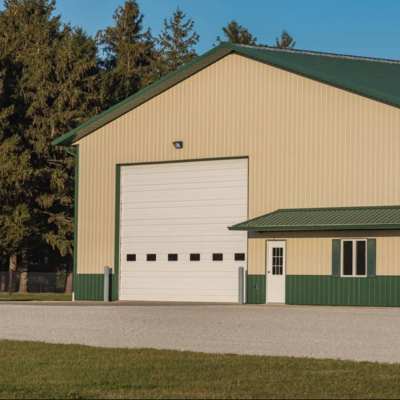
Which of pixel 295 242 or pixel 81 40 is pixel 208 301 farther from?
pixel 81 40

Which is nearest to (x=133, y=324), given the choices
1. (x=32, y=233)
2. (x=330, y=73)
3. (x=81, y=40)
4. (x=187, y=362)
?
(x=187, y=362)

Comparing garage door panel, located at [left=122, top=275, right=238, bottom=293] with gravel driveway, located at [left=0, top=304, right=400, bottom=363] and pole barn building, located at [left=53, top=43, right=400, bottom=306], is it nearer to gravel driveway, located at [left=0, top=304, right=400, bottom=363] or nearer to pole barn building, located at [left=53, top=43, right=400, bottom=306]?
pole barn building, located at [left=53, top=43, right=400, bottom=306]

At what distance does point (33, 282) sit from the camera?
48250 millimetres

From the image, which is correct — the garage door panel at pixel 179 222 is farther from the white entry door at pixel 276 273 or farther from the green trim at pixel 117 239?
the white entry door at pixel 276 273

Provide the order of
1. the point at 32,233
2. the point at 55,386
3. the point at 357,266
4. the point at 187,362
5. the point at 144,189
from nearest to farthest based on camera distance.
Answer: the point at 55,386 → the point at 187,362 → the point at 357,266 → the point at 144,189 → the point at 32,233

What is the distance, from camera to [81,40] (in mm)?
52062

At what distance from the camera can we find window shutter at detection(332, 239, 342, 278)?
29797 mm

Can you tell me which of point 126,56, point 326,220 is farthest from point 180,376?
point 126,56

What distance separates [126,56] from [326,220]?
41636mm

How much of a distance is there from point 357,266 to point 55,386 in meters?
19.5

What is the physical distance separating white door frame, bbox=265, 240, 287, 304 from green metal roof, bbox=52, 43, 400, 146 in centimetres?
546

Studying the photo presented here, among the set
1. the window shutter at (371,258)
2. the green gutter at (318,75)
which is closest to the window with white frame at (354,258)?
the window shutter at (371,258)

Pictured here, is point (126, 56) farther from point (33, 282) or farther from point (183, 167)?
point (183, 167)

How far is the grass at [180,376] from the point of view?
34.5 ft
